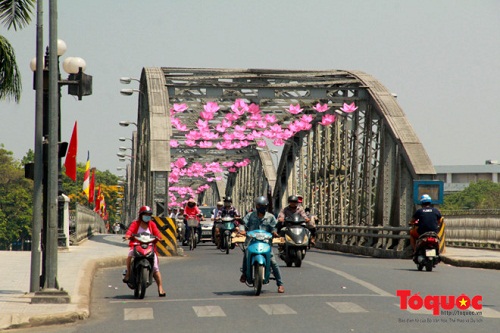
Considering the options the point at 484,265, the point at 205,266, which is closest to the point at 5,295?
the point at 205,266

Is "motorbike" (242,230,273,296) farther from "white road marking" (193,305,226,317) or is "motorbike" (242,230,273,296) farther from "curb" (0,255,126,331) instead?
"curb" (0,255,126,331)

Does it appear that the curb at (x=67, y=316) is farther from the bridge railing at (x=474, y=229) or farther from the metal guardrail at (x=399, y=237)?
the bridge railing at (x=474, y=229)

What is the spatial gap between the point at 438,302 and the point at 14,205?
8733 centimetres

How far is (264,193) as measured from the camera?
218 ft

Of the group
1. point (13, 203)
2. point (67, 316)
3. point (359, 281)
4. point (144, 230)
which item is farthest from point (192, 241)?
point (13, 203)

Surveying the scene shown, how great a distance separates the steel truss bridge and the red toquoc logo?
13356 millimetres

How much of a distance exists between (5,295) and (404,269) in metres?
9.29

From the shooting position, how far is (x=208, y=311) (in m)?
12.9

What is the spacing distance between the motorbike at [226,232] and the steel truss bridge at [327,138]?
6.71ft

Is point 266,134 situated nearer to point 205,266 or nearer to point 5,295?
point 205,266

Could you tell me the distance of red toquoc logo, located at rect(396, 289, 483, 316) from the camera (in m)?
12.9

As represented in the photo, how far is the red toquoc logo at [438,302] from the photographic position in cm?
1293

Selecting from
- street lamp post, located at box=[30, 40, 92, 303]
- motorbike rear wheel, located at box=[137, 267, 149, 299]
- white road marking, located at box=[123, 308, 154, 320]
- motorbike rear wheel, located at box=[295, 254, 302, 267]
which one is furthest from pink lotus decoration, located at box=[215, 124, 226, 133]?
white road marking, located at box=[123, 308, 154, 320]

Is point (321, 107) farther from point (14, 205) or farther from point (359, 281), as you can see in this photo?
point (14, 205)
